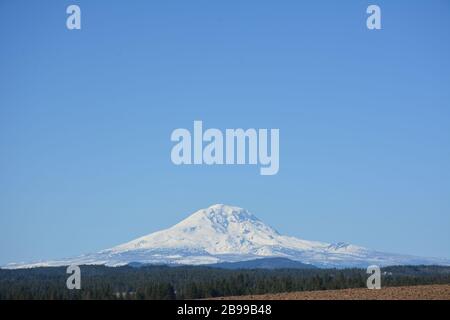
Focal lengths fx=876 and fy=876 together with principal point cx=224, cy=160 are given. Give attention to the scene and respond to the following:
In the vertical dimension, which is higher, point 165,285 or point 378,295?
point 378,295

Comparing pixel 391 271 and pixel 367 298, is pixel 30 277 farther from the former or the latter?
pixel 367 298

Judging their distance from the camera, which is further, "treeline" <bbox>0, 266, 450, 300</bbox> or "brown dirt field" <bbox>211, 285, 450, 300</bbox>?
"treeline" <bbox>0, 266, 450, 300</bbox>

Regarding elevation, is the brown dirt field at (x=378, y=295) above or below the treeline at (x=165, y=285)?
above

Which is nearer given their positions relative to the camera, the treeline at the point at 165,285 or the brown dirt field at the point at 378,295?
the brown dirt field at the point at 378,295

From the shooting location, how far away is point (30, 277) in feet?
434

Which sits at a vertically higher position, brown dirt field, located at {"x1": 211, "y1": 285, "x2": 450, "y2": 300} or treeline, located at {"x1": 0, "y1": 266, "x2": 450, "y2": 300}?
brown dirt field, located at {"x1": 211, "y1": 285, "x2": 450, "y2": 300}

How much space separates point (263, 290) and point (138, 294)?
566 inches

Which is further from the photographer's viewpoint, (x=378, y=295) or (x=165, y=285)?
(x=165, y=285)
